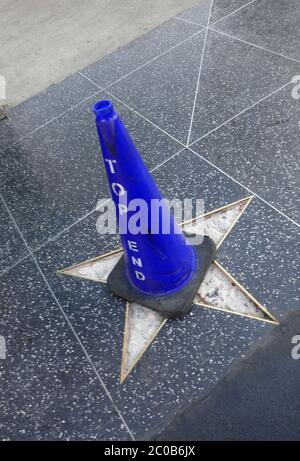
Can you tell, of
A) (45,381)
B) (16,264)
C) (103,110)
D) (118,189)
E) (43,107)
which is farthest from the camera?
(43,107)

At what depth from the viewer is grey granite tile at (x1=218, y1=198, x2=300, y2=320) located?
204cm

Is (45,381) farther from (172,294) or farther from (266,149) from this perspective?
(266,149)

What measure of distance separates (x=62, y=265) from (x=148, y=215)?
747 millimetres

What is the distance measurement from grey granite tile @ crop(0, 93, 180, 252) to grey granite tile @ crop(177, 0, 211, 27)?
141cm

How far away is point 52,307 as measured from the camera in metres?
2.23

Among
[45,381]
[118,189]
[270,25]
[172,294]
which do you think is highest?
[118,189]

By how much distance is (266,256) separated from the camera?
2.20 meters

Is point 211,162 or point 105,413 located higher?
point 211,162

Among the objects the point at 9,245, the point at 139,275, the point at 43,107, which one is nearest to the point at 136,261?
the point at 139,275

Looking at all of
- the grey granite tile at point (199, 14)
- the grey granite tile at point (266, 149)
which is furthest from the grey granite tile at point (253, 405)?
the grey granite tile at point (199, 14)

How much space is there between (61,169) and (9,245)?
0.69m

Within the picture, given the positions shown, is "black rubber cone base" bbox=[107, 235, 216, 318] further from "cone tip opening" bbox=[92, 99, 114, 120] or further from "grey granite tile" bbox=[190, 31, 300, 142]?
"grey granite tile" bbox=[190, 31, 300, 142]
